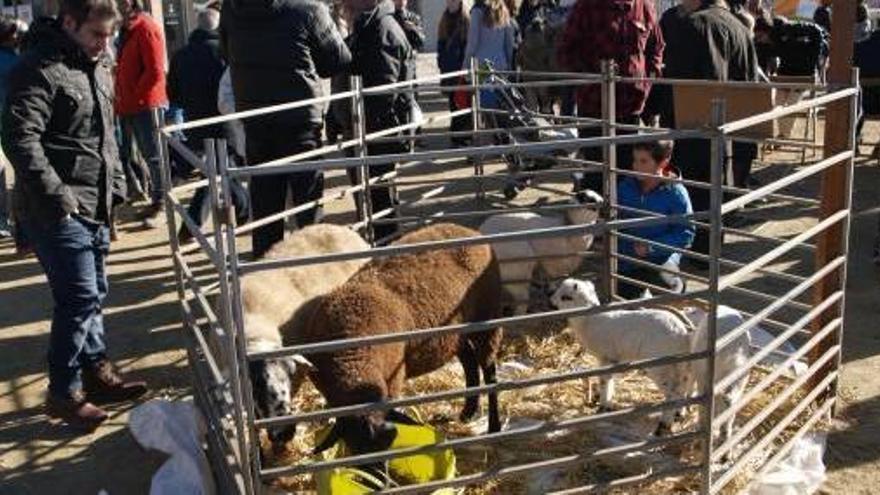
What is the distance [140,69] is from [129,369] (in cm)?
396

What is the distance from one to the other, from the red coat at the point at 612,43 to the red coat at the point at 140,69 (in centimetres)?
396

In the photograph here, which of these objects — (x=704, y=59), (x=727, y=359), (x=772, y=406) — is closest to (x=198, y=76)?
(x=704, y=59)

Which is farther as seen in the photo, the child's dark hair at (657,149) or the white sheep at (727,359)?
→ the child's dark hair at (657,149)

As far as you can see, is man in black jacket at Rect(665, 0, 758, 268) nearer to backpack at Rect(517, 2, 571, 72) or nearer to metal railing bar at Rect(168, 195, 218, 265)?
backpack at Rect(517, 2, 571, 72)

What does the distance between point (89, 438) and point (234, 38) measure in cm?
267

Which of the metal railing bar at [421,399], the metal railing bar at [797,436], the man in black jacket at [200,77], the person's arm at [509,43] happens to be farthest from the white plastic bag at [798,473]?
the person's arm at [509,43]

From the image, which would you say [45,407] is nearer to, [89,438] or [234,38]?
[89,438]

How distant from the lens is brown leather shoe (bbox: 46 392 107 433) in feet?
15.6

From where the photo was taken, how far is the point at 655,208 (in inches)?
212

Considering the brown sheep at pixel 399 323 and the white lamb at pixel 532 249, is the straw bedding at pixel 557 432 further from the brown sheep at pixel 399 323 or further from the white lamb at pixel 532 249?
the white lamb at pixel 532 249

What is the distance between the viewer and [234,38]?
19.6 feet

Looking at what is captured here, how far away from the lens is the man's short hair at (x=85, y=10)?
4.29 meters

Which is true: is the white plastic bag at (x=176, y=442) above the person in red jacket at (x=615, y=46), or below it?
below

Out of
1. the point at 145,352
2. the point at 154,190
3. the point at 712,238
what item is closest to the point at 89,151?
the point at 145,352
